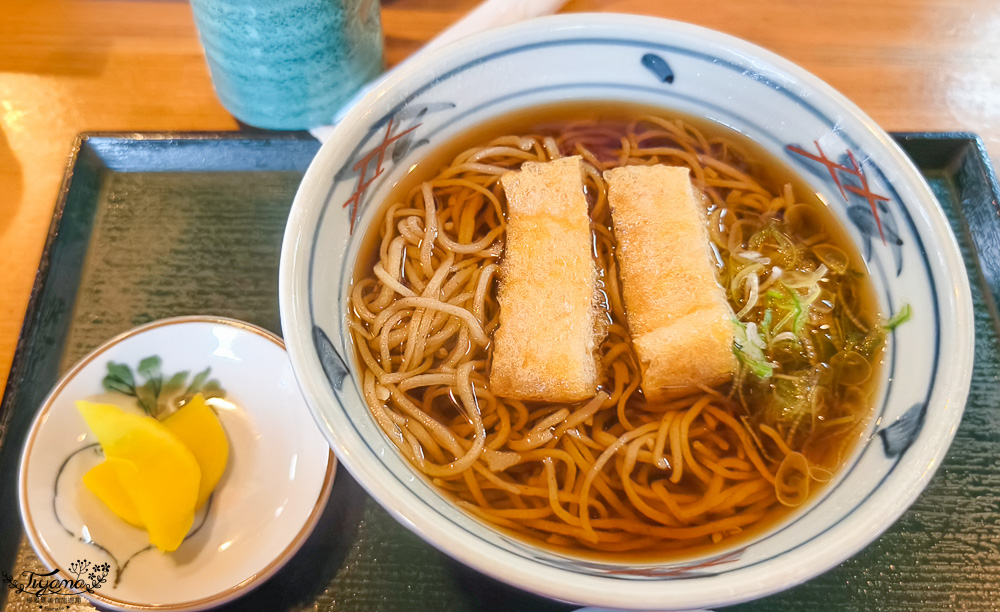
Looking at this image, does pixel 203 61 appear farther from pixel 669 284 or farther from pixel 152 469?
pixel 669 284

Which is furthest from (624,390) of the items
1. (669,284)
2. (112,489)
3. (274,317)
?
(112,489)

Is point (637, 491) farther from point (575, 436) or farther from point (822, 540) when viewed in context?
point (822, 540)

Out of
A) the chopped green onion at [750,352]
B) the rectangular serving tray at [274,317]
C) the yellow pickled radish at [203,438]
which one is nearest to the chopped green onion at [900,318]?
the chopped green onion at [750,352]

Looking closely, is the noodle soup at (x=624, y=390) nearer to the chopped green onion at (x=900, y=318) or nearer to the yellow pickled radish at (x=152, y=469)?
the chopped green onion at (x=900, y=318)

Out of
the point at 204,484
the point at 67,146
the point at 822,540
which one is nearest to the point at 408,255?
the point at 204,484

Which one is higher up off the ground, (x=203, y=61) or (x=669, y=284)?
(x=669, y=284)

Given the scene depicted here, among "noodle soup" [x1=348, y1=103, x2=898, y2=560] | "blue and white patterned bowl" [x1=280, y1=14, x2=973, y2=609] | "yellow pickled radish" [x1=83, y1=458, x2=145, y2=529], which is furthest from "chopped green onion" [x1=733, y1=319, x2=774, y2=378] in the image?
"yellow pickled radish" [x1=83, y1=458, x2=145, y2=529]
